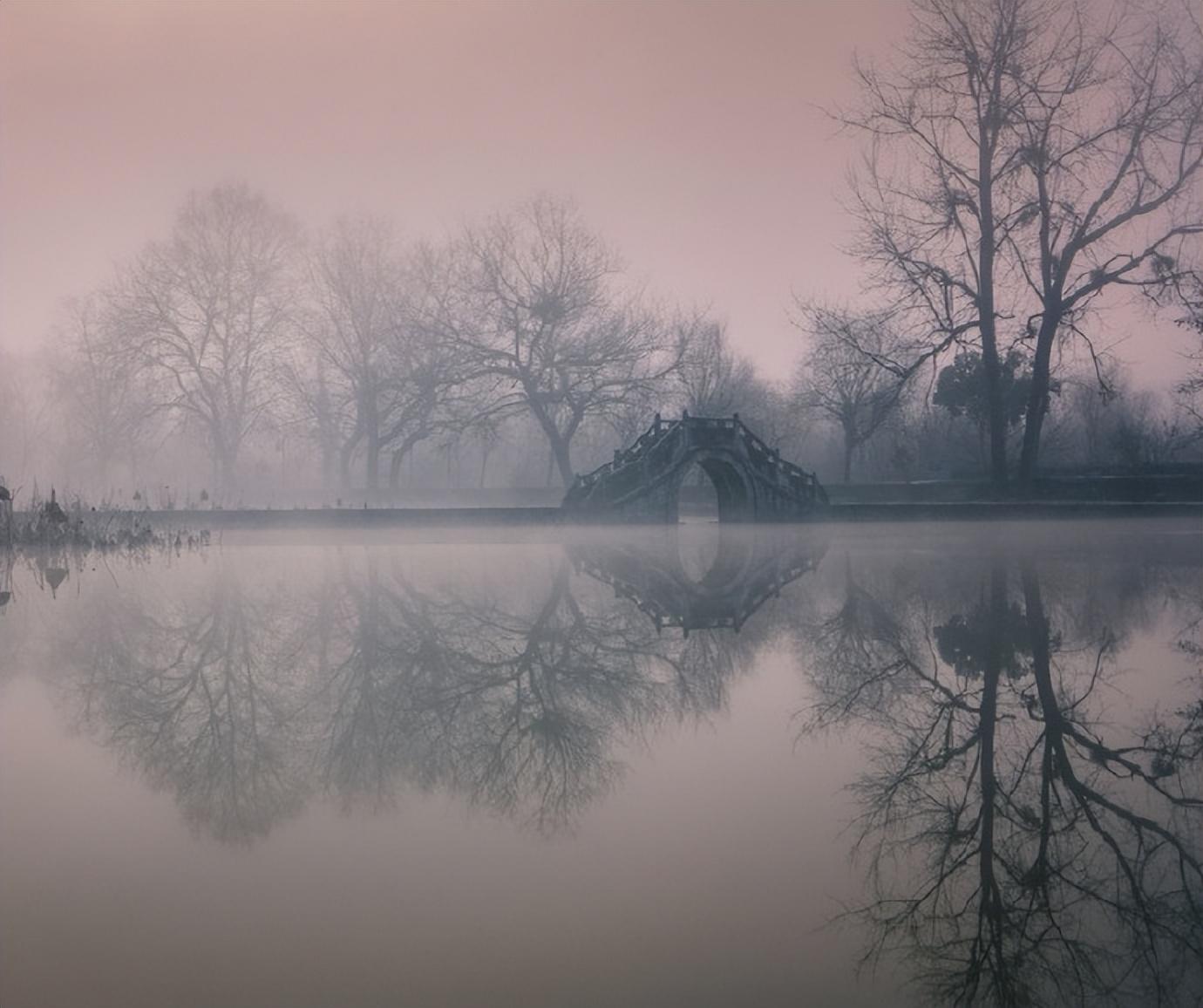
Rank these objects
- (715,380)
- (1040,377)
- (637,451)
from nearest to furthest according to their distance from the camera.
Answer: (637,451) < (1040,377) < (715,380)

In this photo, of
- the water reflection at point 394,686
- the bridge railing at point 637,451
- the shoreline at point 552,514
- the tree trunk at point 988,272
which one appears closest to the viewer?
the water reflection at point 394,686

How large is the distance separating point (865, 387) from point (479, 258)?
17.8m

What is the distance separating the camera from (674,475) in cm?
1953

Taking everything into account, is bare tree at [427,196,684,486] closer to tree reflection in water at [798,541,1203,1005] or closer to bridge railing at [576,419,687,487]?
bridge railing at [576,419,687,487]

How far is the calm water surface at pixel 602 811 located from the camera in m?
1.91

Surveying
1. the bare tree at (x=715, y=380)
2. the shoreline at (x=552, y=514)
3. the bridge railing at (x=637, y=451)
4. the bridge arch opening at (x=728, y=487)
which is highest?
the bare tree at (x=715, y=380)

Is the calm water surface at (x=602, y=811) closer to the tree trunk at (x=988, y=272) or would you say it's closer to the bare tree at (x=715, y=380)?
the tree trunk at (x=988, y=272)

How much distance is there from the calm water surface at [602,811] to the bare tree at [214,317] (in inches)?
1056

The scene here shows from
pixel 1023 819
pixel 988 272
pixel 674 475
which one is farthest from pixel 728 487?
pixel 1023 819

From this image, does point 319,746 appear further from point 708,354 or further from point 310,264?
point 708,354

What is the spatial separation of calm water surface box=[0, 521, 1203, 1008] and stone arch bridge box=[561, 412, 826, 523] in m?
13.5

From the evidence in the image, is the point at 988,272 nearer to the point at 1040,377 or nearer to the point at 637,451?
the point at 1040,377

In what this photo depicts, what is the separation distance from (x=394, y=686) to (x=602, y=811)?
174 centimetres

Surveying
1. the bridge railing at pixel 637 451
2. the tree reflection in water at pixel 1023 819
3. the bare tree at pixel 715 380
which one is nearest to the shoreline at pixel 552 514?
the bridge railing at pixel 637 451
